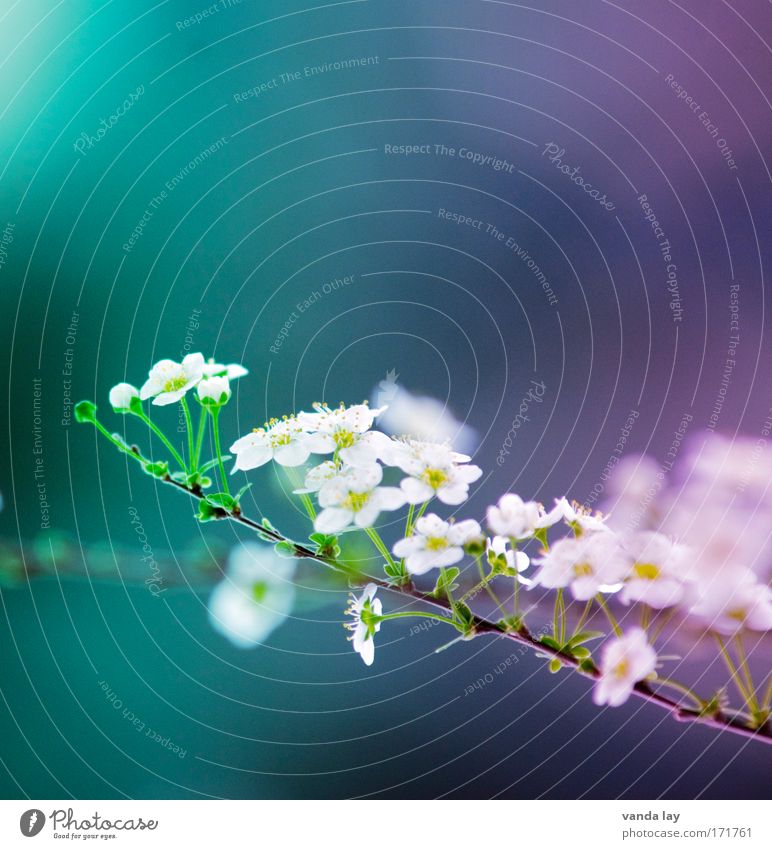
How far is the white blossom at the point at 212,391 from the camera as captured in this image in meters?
0.41

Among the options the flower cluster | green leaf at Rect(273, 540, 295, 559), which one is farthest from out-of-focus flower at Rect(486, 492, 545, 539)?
green leaf at Rect(273, 540, 295, 559)

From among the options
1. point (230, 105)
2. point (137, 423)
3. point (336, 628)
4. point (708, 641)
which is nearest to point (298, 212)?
point (230, 105)

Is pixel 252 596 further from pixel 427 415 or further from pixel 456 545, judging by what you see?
pixel 456 545

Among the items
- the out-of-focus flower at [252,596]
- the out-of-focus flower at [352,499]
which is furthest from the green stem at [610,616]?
the out-of-focus flower at [252,596]

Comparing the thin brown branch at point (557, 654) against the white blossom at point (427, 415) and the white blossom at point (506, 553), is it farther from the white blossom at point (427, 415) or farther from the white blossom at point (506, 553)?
the white blossom at point (427, 415)

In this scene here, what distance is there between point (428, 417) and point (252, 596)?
27 cm

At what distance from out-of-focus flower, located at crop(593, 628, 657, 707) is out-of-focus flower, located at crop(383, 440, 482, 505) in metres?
0.10

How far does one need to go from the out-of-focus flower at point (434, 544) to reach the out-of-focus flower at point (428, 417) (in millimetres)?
282

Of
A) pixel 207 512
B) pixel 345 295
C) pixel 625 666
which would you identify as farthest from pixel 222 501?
pixel 345 295

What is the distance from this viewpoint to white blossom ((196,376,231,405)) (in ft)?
1.35

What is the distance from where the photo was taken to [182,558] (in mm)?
736

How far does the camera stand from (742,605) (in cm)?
39

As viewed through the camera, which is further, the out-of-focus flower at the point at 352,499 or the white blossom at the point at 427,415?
the white blossom at the point at 427,415
